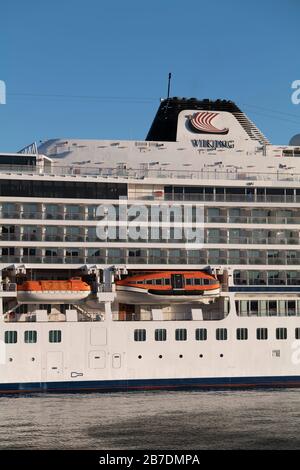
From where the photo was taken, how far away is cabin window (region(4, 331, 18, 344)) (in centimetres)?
3744

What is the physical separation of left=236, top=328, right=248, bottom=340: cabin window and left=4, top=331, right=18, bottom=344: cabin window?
10.8 metres

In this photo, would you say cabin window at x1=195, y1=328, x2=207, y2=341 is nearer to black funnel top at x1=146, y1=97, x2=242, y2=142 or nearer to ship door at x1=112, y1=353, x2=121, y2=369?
ship door at x1=112, y1=353, x2=121, y2=369

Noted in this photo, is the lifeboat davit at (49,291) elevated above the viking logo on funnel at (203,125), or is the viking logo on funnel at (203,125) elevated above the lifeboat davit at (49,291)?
the viking logo on funnel at (203,125)

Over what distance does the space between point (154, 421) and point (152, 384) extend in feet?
24.1

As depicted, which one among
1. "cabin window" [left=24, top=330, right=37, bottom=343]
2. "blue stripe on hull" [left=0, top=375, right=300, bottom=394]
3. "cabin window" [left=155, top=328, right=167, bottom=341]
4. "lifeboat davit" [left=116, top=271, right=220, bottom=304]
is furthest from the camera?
"lifeboat davit" [left=116, top=271, right=220, bottom=304]

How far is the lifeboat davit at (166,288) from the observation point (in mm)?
39531

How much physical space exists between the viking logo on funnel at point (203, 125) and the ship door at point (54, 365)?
15.4 metres

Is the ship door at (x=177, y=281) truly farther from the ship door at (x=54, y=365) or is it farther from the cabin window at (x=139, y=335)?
the ship door at (x=54, y=365)

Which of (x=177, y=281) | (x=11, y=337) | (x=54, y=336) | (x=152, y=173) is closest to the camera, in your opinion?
(x=11, y=337)

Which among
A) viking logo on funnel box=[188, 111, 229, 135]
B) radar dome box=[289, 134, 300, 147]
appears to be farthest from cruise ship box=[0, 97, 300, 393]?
radar dome box=[289, 134, 300, 147]

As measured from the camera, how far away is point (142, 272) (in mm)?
40781

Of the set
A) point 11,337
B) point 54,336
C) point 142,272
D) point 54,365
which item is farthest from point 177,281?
point 11,337

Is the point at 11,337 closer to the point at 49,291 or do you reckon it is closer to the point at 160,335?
the point at 49,291

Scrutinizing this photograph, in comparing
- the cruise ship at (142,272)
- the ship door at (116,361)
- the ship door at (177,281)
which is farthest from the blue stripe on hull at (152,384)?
the ship door at (177,281)
